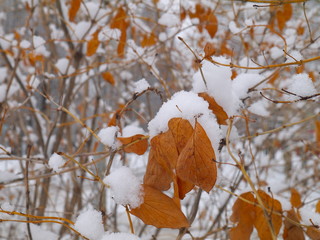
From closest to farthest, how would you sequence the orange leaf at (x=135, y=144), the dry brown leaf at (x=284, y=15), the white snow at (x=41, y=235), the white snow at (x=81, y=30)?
the orange leaf at (x=135, y=144) → the white snow at (x=41, y=235) → the dry brown leaf at (x=284, y=15) → the white snow at (x=81, y=30)

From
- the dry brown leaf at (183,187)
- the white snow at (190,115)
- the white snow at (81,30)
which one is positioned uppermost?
→ the white snow at (81,30)

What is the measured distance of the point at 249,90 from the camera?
0.65 m

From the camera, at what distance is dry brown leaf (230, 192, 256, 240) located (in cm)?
54

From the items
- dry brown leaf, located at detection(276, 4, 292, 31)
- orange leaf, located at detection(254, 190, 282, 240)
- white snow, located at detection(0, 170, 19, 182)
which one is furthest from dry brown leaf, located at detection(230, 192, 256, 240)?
dry brown leaf, located at detection(276, 4, 292, 31)

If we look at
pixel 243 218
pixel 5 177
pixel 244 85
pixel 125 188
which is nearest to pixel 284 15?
pixel 244 85

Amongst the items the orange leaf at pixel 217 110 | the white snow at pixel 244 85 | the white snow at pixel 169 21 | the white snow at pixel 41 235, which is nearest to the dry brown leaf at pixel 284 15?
the white snow at pixel 169 21

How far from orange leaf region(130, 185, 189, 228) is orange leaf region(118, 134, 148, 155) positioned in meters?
0.08

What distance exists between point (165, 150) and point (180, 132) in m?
0.03

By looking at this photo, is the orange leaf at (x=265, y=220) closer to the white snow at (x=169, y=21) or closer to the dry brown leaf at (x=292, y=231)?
the dry brown leaf at (x=292, y=231)

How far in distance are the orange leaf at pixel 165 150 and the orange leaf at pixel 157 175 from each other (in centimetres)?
2

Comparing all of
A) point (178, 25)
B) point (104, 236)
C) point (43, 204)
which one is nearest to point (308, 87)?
point (104, 236)

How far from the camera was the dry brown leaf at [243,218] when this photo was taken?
0.54 m

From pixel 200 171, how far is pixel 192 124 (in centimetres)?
8

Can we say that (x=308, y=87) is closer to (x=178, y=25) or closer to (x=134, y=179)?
(x=134, y=179)
